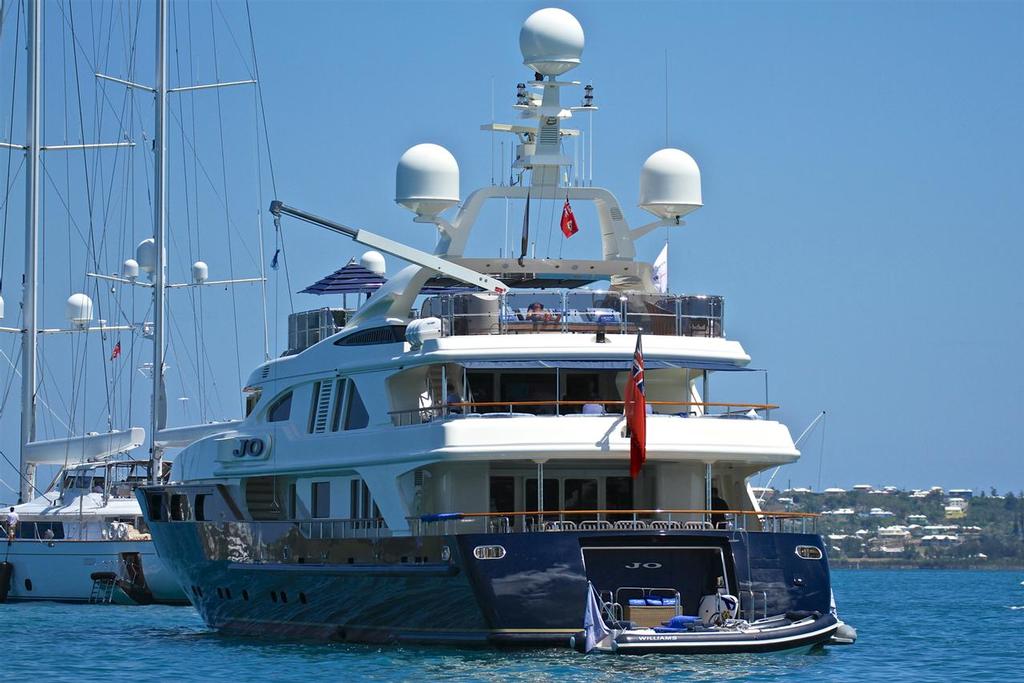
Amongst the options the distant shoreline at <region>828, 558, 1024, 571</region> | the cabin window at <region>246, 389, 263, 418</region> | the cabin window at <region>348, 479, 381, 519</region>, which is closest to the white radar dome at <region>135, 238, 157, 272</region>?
the cabin window at <region>246, 389, 263, 418</region>

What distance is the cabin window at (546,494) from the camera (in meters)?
32.0

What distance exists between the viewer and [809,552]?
1205 inches

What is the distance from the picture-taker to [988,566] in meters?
159

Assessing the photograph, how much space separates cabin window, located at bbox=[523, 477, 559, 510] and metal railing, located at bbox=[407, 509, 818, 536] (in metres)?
0.19

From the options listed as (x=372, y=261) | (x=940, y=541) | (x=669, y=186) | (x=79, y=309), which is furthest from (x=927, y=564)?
(x=669, y=186)

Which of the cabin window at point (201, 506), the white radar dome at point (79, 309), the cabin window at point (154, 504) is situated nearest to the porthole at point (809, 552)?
the cabin window at point (201, 506)

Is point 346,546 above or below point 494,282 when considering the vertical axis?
below

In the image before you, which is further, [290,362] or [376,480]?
[290,362]

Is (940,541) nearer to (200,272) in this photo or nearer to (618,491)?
(200,272)

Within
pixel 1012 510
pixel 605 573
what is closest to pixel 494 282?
A: pixel 605 573

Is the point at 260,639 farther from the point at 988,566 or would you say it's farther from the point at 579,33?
the point at 988,566

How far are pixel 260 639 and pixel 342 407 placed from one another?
14.9 ft

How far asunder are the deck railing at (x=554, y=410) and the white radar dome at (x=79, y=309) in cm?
3622

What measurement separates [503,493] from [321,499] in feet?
13.0
